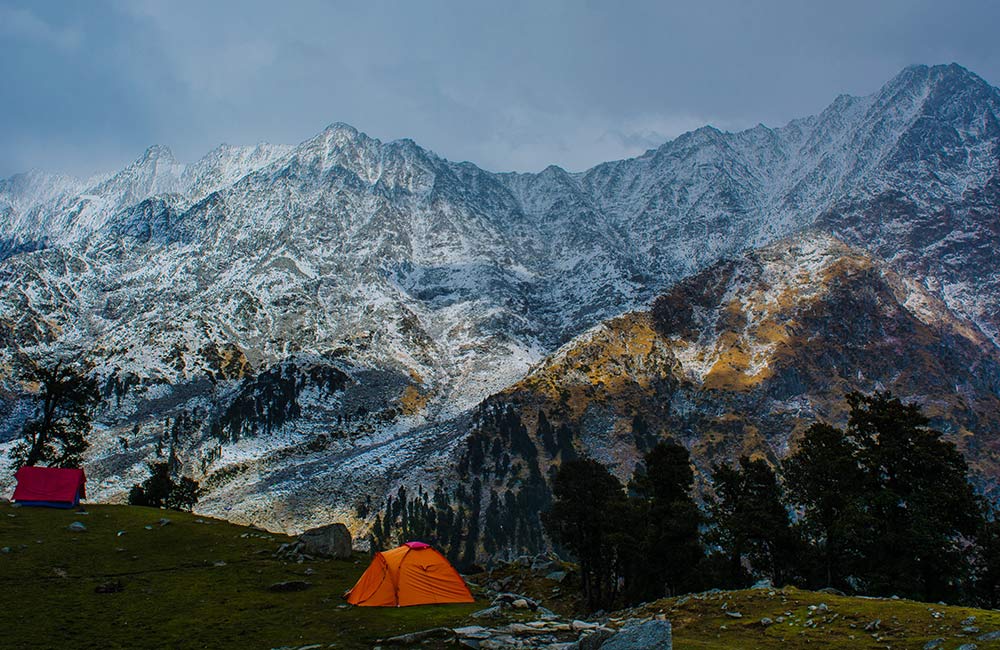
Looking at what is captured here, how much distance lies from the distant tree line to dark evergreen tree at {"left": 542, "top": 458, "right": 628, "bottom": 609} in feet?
0.36

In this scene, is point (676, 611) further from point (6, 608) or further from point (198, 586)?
point (6, 608)

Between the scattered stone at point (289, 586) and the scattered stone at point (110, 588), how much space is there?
7.43 metres

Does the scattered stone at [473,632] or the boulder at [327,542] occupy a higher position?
the boulder at [327,542]

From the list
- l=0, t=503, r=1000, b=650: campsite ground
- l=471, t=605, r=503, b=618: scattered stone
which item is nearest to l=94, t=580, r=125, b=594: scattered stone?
l=0, t=503, r=1000, b=650: campsite ground

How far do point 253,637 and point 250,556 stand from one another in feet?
60.5

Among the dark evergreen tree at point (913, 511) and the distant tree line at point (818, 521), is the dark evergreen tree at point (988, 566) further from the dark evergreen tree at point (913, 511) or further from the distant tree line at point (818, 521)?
the dark evergreen tree at point (913, 511)

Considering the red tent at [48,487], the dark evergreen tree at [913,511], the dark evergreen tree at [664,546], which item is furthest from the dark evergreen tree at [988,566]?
the red tent at [48,487]

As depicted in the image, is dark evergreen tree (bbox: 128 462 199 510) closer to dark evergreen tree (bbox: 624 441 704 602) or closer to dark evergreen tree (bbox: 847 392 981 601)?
dark evergreen tree (bbox: 624 441 704 602)

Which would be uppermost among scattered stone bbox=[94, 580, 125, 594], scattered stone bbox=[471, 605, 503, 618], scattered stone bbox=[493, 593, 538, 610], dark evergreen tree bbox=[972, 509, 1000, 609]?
scattered stone bbox=[94, 580, 125, 594]

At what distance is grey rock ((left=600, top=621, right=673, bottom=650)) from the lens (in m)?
18.3

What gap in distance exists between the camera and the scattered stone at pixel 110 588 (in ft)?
104

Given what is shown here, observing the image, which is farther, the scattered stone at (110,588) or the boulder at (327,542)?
the boulder at (327,542)

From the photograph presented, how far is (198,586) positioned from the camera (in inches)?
1356

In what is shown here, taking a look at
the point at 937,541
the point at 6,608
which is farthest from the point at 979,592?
the point at 6,608
